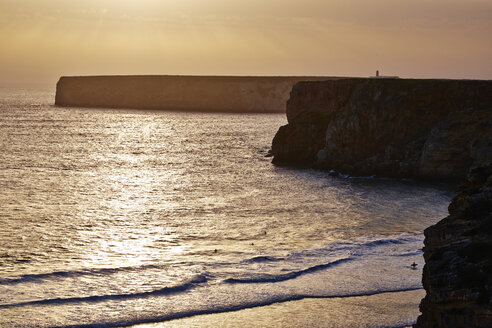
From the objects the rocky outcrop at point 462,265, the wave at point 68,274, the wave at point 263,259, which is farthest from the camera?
the wave at point 263,259

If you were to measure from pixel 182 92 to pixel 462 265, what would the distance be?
166 metres

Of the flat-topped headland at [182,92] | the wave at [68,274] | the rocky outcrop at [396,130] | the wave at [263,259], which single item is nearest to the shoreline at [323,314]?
the wave at [263,259]

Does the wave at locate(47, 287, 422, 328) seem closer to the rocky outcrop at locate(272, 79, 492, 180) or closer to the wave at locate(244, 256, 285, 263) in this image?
the wave at locate(244, 256, 285, 263)

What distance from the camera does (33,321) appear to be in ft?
48.2

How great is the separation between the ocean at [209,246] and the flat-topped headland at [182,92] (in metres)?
122

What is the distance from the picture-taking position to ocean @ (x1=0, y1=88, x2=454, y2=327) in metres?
15.8

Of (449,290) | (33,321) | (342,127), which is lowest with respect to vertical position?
(33,321)

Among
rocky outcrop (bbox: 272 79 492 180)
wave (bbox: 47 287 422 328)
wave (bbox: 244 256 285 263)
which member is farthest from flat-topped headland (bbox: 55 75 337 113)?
wave (bbox: 47 287 422 328)

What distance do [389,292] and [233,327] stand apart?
478cm

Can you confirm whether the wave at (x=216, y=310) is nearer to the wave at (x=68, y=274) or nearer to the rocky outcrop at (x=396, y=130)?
the wave at (x=68, y=274)

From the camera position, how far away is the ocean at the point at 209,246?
15766 mm

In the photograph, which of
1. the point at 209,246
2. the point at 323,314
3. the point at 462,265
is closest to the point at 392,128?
the point at 209,246

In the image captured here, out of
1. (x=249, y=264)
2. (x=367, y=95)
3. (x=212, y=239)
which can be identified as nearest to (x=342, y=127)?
(x=367, y=95)

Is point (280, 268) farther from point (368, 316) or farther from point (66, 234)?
point (66, 234)
